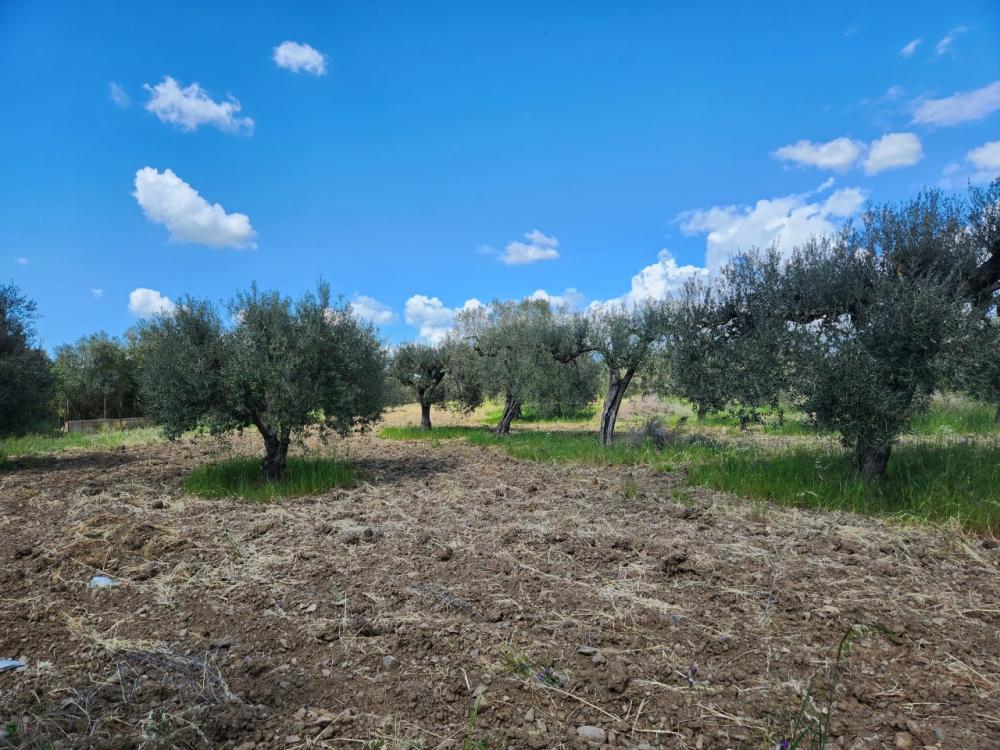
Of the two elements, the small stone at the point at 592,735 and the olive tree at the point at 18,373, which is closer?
the small stone at the point at 592,735

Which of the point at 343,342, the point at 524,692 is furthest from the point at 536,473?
the point at 524,692

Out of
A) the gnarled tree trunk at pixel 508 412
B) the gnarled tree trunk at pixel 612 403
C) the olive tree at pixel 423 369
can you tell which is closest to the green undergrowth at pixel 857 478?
the gnarled tree trunk at pixel 612 403

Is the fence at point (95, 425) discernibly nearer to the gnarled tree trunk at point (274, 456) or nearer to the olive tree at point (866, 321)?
the gnarled tree trunk at point (274, 456)

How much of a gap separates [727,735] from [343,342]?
30.1ft

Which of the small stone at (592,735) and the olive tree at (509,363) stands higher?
the olive tree at (509,363)

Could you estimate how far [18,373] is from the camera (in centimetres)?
1355

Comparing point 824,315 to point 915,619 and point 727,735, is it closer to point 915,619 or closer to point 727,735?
point 915,619

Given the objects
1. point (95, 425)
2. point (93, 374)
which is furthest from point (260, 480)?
point (93, 374)

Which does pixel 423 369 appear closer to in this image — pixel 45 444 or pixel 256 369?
pixel 45 444

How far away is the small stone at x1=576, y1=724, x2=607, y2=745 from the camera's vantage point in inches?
107

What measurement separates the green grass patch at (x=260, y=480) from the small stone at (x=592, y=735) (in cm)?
735

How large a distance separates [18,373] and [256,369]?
359 inches

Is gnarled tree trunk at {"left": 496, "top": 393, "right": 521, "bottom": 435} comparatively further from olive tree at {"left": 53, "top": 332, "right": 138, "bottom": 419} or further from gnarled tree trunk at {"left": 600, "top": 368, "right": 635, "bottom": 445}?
olive tree at {"left": 53, "top": 332, "right": 138, "bottom": 419}

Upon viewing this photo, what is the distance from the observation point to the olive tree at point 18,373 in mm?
13469
